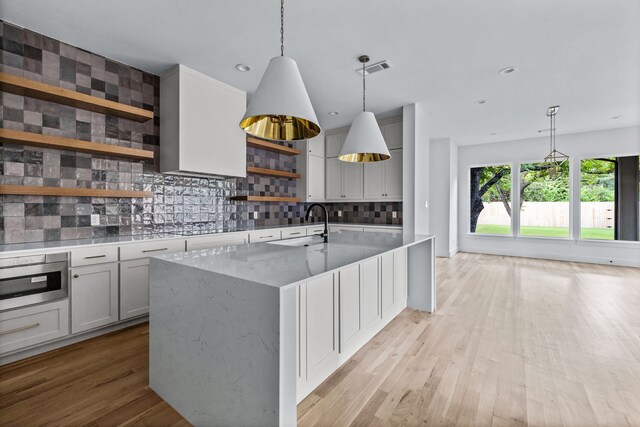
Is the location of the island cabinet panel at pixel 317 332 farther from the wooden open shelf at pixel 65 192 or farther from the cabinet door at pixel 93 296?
the wooden open shelf at pixel 65 192

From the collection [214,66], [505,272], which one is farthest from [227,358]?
[505,272]

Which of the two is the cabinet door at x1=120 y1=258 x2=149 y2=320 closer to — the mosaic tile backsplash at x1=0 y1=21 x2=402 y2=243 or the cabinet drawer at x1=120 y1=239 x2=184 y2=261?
the cabinet drawer at x1=120 y1=239 x2=184 y2=261

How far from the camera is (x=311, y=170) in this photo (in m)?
5.28

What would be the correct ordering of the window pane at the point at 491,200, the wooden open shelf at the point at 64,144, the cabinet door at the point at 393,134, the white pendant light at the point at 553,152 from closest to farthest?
the wooden open shelf at the point at 64,144 → the white pendant light at the point at 553,152 → the cabinet door at the point at 393,134 → the window pane at the point at 491,200

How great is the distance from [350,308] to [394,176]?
3.10m

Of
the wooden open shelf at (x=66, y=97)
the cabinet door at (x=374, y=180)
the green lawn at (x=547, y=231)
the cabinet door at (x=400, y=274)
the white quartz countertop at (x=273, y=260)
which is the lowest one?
the cabinet door at (x=400, y=274)

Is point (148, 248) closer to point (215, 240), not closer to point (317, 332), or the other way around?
point (215, 240)

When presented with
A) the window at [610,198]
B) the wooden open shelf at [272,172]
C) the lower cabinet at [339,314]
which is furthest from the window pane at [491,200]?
the lower cabinet at [339,314]

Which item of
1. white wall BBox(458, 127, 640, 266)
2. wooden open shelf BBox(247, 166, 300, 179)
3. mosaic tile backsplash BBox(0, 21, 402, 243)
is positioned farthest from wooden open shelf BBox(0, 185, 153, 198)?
white wall BBox(458, 127, 640, 266)

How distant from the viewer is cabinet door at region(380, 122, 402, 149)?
185 inches

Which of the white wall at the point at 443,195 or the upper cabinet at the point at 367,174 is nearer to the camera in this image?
the upper cabinet at the point at 367,174

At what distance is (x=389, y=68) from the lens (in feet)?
10.6

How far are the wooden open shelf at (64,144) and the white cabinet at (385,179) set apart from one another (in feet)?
11.0

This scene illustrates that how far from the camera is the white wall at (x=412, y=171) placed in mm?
4273
